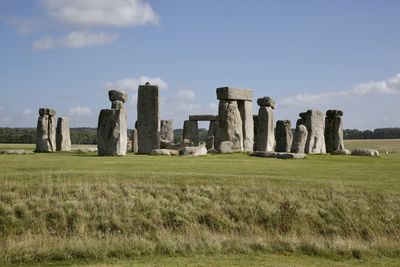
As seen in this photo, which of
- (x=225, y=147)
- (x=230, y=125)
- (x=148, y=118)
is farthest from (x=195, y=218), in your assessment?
(x=230, y=125)

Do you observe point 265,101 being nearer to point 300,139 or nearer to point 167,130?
point 300,139

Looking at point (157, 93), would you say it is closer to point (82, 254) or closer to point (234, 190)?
point (234, 190)

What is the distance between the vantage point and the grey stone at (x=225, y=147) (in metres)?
32.5

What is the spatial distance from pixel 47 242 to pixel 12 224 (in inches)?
91.3

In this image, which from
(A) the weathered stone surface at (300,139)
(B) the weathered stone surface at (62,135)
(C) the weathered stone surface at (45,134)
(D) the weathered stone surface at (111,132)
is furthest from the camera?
(B) the weathered stone surface at (62,135)

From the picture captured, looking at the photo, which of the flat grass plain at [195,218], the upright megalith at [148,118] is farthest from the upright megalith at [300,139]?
the flat grass plain at [195,218]

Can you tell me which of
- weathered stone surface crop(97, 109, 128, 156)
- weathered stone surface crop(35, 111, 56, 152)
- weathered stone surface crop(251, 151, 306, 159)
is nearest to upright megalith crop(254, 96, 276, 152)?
weathered stone surface crop(251, 151, 306, 159)

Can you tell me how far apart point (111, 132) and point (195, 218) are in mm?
12191

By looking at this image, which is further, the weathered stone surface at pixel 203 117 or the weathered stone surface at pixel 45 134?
the weathered stone surface at pixel 203 117

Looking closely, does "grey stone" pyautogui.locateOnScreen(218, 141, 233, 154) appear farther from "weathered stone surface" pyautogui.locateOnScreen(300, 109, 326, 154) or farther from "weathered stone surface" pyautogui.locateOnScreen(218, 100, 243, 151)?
"weathered stone surface" pyautogui.locateOnScreen(300, 109, 326, 154)

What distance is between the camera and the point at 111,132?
2780 centimetres

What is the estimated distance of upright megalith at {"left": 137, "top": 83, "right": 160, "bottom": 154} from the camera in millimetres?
32000

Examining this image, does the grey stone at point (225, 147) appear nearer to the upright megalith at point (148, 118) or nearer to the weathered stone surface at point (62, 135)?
the upright megalith at point (148, 118)

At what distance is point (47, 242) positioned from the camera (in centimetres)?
1442
